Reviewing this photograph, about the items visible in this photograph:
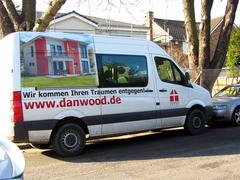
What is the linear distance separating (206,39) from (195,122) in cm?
557

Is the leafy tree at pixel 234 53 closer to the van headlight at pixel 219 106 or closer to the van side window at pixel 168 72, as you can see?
the van headlight at pixel 219 106

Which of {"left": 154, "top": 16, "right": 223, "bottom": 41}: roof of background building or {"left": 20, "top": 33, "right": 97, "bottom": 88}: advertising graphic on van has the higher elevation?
{"left": 154, "top": 16, "right": 223, "bottom": 41}: roof of background building

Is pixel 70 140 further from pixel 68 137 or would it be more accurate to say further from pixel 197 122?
pixel 197 122

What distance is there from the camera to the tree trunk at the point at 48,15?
12438 millimetres

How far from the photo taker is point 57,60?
9094 mm

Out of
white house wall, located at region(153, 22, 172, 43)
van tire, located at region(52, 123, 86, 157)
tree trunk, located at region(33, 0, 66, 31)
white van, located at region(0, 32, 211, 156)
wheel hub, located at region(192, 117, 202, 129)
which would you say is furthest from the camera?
white house wall, located at region(153, 22, 172, 43)

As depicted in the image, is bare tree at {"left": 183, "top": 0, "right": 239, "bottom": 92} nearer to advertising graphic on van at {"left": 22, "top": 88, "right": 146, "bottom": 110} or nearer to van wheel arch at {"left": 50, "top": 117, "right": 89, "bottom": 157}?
advertising graphic on van at {"left": 22, "top": 88, "right": 146, "bottom": 110}

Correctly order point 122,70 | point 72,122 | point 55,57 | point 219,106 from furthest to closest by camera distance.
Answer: point 219,106
point 122,70
point 72,122
point 55,57

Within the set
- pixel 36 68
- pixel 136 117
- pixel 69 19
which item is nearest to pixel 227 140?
pixel 136 117

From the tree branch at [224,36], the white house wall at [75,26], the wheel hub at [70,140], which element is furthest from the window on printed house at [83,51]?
the white house wall at [75,26]

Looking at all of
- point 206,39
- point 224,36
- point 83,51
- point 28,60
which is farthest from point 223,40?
point 28,60

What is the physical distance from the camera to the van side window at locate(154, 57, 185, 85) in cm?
1073

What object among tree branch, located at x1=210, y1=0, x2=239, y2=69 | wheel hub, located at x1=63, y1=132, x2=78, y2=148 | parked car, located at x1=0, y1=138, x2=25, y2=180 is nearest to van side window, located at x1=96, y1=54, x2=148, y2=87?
wheel hub, located at x1=63, y1=132, x2=78, y2=148

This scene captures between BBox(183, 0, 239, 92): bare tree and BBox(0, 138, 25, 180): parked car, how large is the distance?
13.1 m
